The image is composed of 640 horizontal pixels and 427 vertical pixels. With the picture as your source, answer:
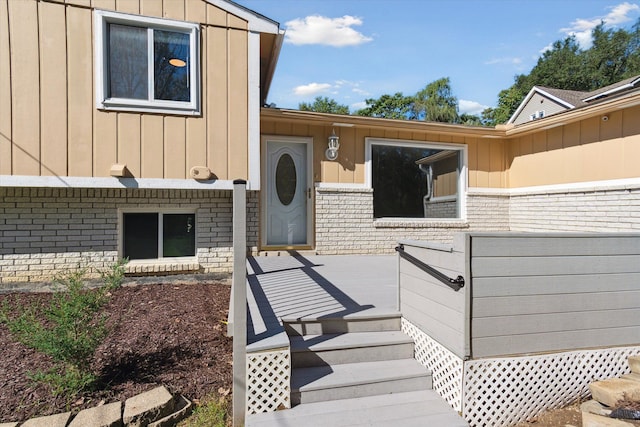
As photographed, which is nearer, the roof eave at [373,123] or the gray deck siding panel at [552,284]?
the gray deck siding panel at [552,284]

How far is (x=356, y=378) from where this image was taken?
9.17 ft

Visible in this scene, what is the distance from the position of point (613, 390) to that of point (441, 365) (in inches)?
50.5

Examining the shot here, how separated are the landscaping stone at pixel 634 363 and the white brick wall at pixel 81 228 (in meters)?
5.12

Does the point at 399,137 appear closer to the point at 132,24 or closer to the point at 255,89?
the point at 255,89

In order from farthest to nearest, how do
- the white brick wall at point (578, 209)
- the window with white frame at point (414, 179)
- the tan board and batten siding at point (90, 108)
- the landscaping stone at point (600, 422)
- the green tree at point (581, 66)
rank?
the green tree at point (581, 66) < the window with white frame at point (414, 179) < the white brick wall at point (578, 209) < the tan board and batten siding at point (90, 108) < the landscaping stone at point (600, 422)

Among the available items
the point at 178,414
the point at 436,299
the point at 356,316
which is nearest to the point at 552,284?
the point at 436,299

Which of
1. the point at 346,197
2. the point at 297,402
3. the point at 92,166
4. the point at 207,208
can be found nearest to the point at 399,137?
the point at 346,197

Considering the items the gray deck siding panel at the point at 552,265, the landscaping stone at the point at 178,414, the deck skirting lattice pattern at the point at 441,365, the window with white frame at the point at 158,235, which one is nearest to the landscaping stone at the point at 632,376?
the gray deck siding panel at the point at 552,265

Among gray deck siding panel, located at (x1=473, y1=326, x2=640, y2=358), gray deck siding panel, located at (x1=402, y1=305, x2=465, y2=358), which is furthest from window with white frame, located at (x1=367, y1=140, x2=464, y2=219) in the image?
gray deck siding panel, located at (x1=473, y1=326, x2=640, y2=358)

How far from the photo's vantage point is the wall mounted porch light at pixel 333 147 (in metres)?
6.88

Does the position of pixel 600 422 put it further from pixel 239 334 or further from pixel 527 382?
pixel 239 334

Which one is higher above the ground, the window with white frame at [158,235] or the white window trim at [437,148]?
the white window trim at [437,148]

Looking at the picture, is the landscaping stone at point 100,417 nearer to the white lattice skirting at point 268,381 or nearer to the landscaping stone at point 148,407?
the landscaping stone at point 148,407

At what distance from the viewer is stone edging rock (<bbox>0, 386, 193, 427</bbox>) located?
7.92ft
